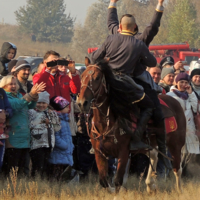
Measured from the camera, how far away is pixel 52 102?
8.57 metres

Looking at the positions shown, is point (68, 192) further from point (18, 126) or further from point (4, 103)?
point (4, 103)

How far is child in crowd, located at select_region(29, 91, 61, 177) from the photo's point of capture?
26.6 feet

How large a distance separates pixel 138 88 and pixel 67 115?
190cm

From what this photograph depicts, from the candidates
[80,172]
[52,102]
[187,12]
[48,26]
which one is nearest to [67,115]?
[52,102]

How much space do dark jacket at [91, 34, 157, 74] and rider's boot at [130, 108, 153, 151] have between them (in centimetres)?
76

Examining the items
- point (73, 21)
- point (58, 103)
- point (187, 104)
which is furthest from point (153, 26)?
point (73, 21)

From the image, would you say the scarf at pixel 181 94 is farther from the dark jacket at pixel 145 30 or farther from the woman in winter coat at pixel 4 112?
the woman in winter coat at pixel 4 112

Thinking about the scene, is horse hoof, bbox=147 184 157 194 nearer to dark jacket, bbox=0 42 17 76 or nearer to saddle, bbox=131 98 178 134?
saddle, bbox=131 98 178 134

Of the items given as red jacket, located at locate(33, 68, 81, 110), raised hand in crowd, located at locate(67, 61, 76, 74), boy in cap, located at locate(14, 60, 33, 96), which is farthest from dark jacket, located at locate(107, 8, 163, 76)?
boy in cap, located at locate(14, 60, 33, 96)

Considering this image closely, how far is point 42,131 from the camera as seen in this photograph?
Answer: 320 inches

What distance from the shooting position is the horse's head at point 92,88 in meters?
6.30

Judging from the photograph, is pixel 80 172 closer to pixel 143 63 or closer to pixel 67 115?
pixel 67 115

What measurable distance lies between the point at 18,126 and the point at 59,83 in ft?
4.45

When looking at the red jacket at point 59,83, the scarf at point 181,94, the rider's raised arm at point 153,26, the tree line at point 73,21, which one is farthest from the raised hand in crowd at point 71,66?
the tree line at point 73,21
